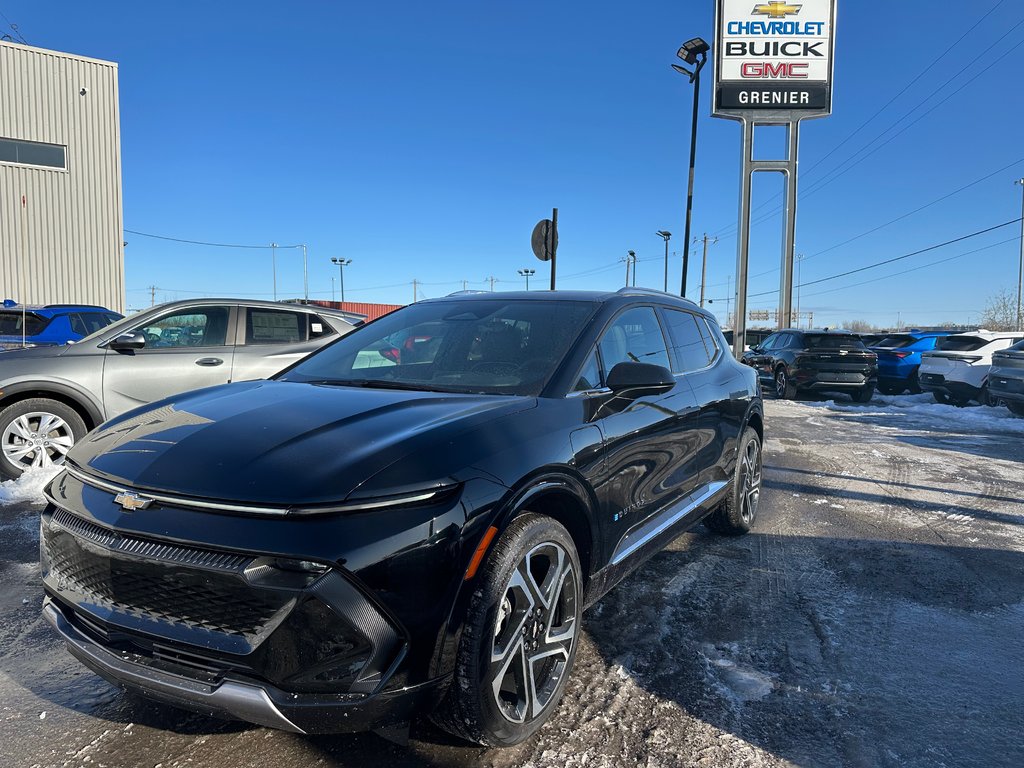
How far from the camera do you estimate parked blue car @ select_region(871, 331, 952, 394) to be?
1586 centimetres

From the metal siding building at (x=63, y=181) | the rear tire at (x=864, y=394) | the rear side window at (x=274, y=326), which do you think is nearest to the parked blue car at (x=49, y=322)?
the rear side window at (x=274, y=326)

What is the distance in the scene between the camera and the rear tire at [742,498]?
185 inches

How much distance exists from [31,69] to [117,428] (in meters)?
25.7

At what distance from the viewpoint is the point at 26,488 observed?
17.7ft

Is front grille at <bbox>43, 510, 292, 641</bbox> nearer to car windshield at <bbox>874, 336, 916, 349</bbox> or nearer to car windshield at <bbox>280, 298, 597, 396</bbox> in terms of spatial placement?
car windshield at <bbox>280, 298, 597, 396</bbox>

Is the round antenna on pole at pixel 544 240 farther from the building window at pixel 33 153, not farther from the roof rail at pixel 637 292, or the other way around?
the building window at pixel 33 153

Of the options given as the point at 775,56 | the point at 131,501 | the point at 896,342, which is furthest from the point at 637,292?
the point at 775,56

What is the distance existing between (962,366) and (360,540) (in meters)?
14.6

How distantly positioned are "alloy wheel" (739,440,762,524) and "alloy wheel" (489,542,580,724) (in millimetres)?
2646

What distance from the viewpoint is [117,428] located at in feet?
8.43

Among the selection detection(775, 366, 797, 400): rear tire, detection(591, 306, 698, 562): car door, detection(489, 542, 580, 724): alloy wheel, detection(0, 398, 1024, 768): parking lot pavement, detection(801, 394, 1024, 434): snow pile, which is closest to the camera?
detection(489, 542, 580, 724): alloy wheel

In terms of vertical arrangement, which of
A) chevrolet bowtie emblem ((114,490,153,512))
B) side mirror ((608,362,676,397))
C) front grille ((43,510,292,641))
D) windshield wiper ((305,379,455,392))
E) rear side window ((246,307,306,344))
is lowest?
front grille ((43,510,292,641))

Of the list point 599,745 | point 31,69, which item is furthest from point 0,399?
point 31,69

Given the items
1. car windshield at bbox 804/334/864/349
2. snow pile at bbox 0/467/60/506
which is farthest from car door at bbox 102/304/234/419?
car windshield at bbox 804/334/864/349
